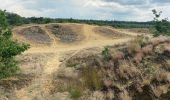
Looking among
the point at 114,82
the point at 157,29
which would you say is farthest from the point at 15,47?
the point at 157,29

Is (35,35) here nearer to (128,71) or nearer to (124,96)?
(128,71)

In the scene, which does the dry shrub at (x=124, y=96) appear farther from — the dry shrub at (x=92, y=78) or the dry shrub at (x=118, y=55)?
the dry shrub at (x=118, y=55)

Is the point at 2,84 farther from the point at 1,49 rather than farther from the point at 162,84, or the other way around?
the point at 162,84

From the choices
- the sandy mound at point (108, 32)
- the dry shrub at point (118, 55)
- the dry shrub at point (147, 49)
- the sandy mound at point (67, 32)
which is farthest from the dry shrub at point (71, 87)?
the sandy mound at point (108, 32)

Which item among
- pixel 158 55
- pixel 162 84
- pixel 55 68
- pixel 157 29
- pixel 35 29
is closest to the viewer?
pixel 162 84

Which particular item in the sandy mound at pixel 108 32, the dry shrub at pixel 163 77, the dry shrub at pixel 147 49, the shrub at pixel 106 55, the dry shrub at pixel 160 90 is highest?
the dry shrub at pixel 147 49
